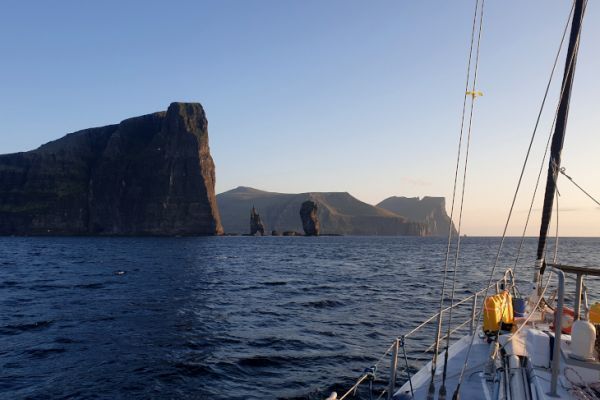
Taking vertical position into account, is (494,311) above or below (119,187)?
below

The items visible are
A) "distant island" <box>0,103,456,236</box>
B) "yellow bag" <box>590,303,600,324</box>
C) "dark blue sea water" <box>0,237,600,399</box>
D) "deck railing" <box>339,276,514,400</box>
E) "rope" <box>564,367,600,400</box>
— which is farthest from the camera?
"distant island" <box>0,103,456,236</box>

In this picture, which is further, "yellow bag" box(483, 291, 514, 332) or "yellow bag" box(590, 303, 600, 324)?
"yellow bag" box(483, 291, 514, 332)

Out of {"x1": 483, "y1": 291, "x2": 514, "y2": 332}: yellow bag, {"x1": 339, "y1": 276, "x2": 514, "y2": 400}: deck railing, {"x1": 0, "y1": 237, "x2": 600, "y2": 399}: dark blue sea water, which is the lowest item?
{"x1": 0, "y1": 237, "x2": 600, "y2": 399}: dark blue sea water

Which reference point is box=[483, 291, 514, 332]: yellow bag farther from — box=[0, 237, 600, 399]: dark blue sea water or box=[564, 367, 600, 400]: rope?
box=[0, 237, 600, 399]: dark blue sea water

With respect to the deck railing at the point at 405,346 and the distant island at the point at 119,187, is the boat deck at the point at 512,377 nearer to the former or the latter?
the deck railing at the point at 405,346

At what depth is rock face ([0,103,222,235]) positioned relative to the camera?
537ft

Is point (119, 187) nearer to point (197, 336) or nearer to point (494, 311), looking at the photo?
point (197, 336)

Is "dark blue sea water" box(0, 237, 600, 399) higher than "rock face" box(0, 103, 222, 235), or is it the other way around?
"rock face" box(0, 103, 222, 235)

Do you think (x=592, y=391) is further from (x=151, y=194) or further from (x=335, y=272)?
(x=151, y=194)

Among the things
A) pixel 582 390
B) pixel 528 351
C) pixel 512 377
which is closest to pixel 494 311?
pixel 528 351

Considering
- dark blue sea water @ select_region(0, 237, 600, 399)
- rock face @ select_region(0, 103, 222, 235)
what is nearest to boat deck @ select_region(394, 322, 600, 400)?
dark blue sea water @ select_region(0, 237, 600, 399)

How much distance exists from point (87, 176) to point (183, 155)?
40.6m

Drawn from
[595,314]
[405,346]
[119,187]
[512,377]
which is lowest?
[405,346]

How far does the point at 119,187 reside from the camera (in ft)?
566
